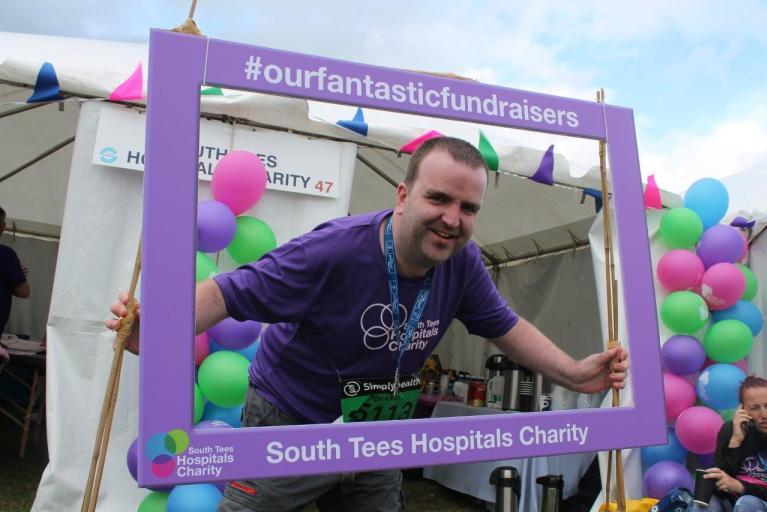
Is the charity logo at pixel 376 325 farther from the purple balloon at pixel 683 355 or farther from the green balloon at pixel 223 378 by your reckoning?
the purple balloon at pixel 683 355

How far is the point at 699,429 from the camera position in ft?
13.0

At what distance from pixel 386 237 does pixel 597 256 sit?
262 cm

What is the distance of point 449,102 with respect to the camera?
1.65 metres

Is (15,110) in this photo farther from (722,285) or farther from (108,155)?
(722,285)

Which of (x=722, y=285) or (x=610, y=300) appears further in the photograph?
(x=722, y=285)

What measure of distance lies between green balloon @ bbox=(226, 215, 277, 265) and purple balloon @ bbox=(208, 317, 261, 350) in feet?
1.07

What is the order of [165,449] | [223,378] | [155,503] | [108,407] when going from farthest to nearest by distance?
[155,503], [223,378], [108,407], [165,449]

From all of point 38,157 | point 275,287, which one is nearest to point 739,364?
point 275,287

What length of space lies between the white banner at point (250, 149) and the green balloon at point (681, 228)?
80.7 inches

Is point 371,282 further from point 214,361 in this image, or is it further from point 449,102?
point 214,361

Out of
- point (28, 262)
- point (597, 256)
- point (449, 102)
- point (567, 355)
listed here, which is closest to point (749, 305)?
point (597, 256)

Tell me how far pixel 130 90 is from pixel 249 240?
0.94 meters

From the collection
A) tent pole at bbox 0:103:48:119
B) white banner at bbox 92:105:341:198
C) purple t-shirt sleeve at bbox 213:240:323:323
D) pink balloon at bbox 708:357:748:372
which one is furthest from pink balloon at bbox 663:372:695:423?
tent pole at bbox 0:103:48:119

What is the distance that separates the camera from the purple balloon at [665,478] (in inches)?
157
